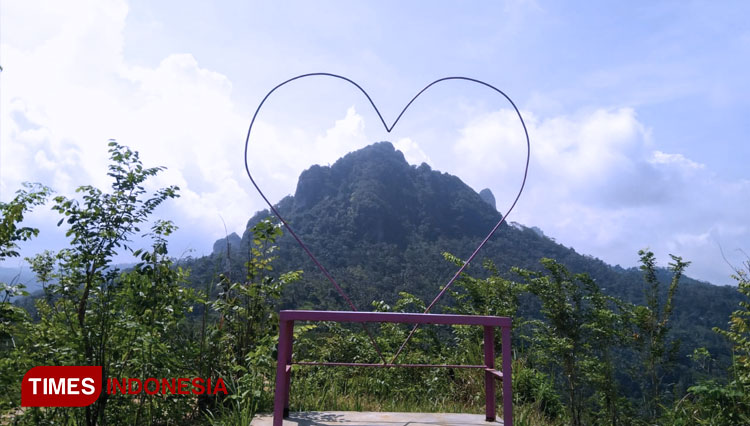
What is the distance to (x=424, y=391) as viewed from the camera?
4.72 metres

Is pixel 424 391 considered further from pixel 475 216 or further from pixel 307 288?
pixel 475 216

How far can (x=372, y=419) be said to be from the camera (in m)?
3.10

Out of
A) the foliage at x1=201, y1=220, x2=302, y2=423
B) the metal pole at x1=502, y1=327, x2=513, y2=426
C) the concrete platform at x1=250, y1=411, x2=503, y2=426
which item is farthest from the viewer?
the foliage at x1=201, y1=220, x2=302, y2=423

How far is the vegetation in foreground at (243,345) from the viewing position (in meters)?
3.35

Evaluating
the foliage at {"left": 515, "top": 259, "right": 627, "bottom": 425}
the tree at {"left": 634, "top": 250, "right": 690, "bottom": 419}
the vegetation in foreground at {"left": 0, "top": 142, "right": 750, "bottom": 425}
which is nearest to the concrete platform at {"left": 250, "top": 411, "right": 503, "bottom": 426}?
the vegetation in foreground at {"left": 0, "top": 142, "right": 750, "bottom": 425}

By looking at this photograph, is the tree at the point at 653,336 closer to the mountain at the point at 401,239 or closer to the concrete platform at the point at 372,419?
the concrete platform at the point at 372,419

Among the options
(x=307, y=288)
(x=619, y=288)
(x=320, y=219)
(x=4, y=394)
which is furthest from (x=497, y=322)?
(x=320, y=219)

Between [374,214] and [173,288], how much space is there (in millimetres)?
49698

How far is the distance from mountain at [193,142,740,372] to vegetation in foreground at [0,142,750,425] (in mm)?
8233

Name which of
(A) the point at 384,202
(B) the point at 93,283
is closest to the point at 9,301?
(B) the point at 93,283

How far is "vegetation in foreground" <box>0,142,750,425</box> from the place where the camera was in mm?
3348

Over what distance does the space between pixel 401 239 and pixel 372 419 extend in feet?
166

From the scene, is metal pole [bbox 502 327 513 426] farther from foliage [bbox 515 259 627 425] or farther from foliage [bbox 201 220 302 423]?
foliage [bbox 515 259 627 425]

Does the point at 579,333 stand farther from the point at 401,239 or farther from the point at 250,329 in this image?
the point at 401,239
